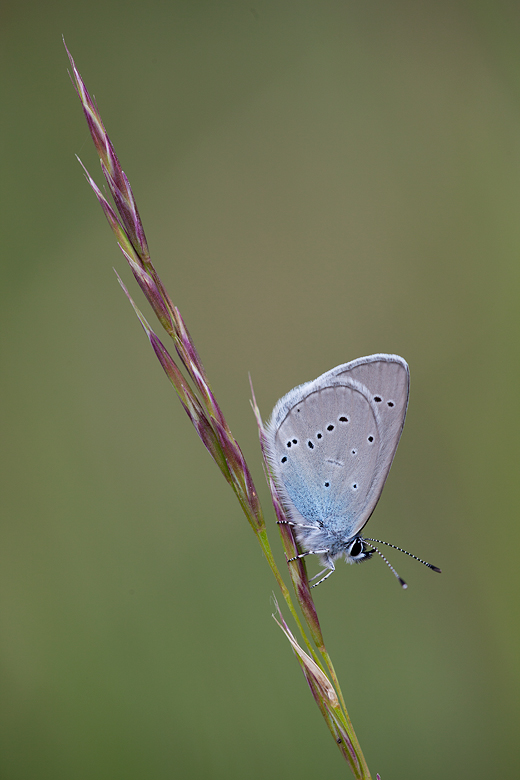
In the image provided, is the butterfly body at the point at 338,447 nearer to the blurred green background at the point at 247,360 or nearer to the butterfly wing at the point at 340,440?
the butterfly wing at the point at 340,440

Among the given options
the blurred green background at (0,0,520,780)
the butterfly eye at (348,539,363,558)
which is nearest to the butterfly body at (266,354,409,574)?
the butterfly eye at (348,539,363,558)

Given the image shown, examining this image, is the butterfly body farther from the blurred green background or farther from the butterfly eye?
the blurred green background

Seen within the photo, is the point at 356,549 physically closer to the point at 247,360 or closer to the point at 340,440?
the point at 340,440

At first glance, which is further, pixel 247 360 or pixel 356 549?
pixel 247 360

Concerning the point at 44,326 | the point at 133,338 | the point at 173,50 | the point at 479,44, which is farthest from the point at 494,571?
the point at 173,50

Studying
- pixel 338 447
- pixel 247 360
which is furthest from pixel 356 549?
pixel 247 360
